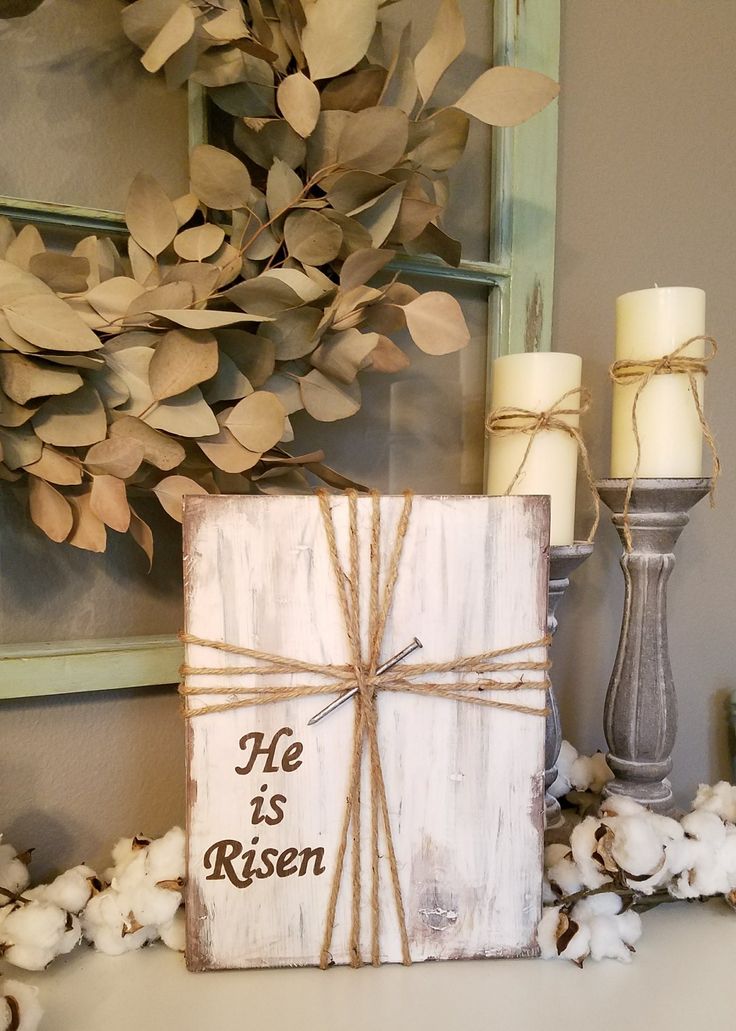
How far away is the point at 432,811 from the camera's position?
0.54 m

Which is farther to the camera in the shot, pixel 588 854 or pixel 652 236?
pixel 652 236

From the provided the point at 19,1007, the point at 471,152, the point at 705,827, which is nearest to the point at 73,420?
the point at 19,1007

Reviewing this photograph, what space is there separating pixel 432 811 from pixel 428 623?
0.44 feet

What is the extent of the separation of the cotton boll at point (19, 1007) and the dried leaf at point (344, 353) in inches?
17.9

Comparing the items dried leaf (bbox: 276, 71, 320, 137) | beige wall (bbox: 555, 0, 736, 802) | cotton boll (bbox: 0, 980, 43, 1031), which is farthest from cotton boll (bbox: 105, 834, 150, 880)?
dried leaf (bbox: 276, 71, 320, 137)

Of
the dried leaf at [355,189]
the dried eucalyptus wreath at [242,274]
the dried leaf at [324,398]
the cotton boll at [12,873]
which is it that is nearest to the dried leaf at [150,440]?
the dried eucalyptus wreath at [242,274]

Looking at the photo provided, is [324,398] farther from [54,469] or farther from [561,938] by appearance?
[561,938]

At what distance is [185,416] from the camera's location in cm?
55

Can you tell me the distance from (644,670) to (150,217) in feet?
1.81

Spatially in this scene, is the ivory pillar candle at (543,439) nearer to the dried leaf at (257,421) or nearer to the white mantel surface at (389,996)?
the dried leaf at (257,421)

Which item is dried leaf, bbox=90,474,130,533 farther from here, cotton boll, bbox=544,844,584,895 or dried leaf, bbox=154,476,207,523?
cotton boll, bbox=544,844,584,895

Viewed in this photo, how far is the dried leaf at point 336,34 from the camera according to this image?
0.54 meters

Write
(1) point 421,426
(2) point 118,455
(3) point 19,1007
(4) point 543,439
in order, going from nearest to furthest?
(3) point 19,1007
(2) point 118,455
(4) point 543,439
(1) point 421,426

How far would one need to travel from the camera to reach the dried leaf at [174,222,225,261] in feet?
1.87
